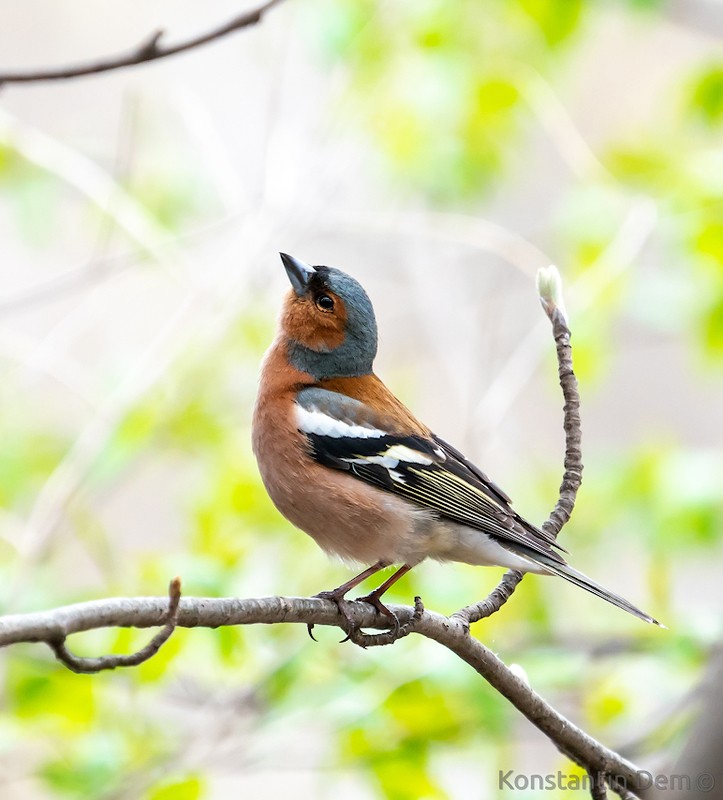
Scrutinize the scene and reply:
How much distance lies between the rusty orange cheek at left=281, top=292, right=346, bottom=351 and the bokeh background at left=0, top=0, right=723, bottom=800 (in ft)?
2.58

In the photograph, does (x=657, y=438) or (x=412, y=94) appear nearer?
(x=412, y=94)

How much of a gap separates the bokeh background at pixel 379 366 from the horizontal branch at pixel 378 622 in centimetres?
37

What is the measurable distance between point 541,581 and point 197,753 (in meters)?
1.51

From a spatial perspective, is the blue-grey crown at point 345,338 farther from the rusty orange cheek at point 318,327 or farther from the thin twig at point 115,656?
the thin twig at point 115,656

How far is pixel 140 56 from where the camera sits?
1.92 metres

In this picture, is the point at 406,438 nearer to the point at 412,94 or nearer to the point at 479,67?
the point at 412,94

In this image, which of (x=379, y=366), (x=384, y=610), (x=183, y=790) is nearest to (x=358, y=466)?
(x=384, y=610)

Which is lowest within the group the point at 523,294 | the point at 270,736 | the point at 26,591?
the point at 270,736

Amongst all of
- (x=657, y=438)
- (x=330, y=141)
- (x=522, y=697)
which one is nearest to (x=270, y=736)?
(x=522, y=697)

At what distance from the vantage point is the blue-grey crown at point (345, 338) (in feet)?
10.6

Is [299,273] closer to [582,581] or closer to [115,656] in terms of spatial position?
[582,581]

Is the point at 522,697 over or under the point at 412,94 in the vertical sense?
under

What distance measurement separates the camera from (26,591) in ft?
12.3

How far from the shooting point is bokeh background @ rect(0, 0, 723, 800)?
3371mm
